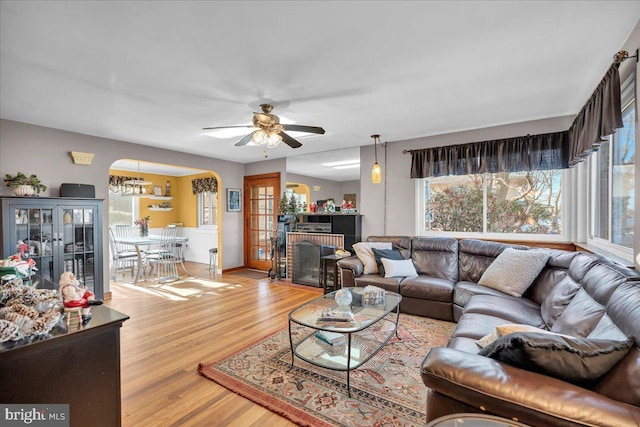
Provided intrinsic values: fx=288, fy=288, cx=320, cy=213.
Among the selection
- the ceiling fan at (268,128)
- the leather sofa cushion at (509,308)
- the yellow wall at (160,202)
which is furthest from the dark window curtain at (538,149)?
the yellow wall at (160,202)

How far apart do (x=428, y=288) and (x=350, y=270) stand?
3.27 feet

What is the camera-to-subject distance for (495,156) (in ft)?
12.3

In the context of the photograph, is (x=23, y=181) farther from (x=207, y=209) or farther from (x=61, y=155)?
(x=207, y=209)

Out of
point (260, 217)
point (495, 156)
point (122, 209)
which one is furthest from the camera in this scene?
point (122, 209)

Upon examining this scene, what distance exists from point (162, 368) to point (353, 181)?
7960 mm

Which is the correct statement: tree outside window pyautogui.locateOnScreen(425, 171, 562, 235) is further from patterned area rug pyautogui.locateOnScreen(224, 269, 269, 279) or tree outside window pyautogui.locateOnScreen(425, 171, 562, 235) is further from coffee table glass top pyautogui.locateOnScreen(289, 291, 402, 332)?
patterned area rug pyautogui.locateOnScreen(224, 269, 269, 279)

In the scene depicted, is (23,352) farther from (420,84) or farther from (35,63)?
(420,84)

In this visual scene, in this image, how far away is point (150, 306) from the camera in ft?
12.7

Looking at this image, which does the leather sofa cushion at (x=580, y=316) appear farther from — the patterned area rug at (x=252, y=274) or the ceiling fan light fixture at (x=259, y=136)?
the patterned area rug at (x=252, y=274)

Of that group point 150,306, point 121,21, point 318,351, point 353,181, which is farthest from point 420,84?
point 353,181

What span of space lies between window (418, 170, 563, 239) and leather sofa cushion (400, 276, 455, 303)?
111cm

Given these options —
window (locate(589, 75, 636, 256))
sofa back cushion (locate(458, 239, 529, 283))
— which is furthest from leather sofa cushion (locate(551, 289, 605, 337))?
sofa back cushion (locate(458, 239, 529, 283))

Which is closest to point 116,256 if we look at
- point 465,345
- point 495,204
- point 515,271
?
point 465,345

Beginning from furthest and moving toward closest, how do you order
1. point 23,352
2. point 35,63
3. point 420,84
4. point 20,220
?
1. point 20,220
2. point 420,84
3. point 35,63
4. point 23,352
